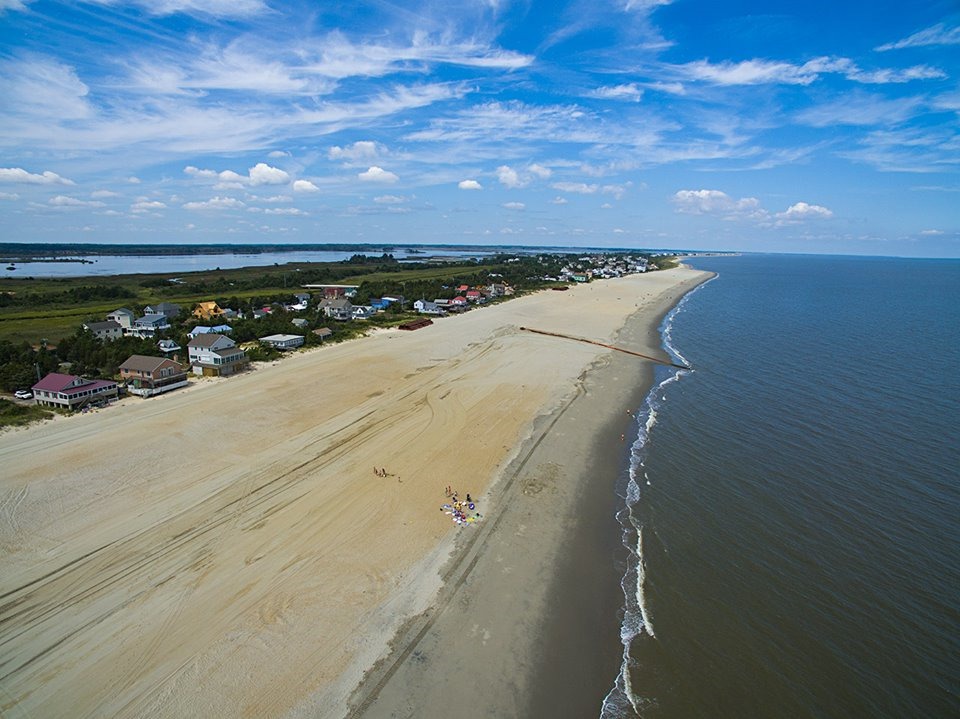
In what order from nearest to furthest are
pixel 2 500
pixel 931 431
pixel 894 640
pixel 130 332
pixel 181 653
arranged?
pixel 181 653
pixel 894 640
pixel 2 500
pixel 931 431
pixel 130 332

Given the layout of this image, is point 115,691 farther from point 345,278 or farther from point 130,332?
point 345,278

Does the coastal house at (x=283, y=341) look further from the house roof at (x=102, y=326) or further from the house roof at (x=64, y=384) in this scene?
the house roof at (x=102, y=326)

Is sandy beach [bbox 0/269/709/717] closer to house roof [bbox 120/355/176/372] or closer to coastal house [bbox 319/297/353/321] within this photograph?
house roof [bbox 120/355/176/372]

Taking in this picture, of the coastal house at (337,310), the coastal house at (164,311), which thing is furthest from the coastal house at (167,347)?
the coastal house at (337,310)

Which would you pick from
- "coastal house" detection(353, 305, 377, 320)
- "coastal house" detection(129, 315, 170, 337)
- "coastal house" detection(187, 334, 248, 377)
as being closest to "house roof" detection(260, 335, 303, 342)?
"coastal house" detection(187, 334, 248, 377)

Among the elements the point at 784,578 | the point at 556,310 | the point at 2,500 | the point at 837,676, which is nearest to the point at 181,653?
the point at 2,500

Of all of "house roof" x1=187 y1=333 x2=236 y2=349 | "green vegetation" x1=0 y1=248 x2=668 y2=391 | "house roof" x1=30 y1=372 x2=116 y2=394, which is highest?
"house roof" x1=187 y1=333 x2=236 y2=349
